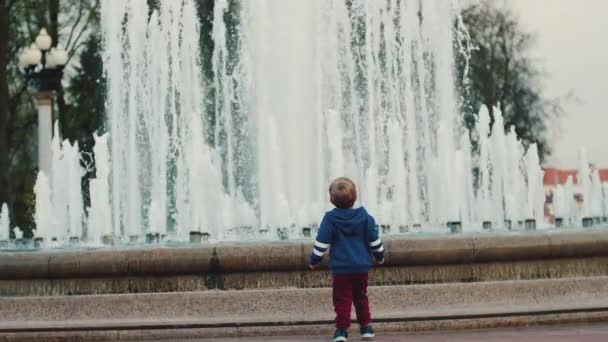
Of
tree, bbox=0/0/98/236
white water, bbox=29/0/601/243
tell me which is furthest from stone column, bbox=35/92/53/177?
tree, bbox=0/0/98/236

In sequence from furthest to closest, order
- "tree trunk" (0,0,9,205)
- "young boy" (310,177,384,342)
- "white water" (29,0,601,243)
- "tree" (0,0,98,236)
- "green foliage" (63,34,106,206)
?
"green foliage" (63,34,106,206) < "tree" (0,0,98,236) < "tree trunk" (0,0,9,205) < "white water" (29,0,601,243) < "young boy" (310,177,384,342)

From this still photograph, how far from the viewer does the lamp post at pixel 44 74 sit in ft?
85.2

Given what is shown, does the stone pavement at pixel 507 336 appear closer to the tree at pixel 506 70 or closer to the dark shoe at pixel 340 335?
the dark shoe at pixel 340 335

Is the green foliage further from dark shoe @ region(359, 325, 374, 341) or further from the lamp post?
dark shoe @ region(359, 325, 374, 341)

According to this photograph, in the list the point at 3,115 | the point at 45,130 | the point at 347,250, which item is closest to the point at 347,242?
the point at 347,250

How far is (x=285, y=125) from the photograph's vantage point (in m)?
23.4

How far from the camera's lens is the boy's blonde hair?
948cm

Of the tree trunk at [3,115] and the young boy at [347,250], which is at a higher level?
the tree trunk at [3,115]

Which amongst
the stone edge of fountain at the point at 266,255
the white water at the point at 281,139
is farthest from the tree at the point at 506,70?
the stone edge of fountain at the point at 266,255

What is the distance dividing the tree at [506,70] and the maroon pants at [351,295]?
42447 mm

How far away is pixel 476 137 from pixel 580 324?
38.7 metres

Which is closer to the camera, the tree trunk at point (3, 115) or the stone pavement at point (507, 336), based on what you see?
the stone pavement at point (507, 336)

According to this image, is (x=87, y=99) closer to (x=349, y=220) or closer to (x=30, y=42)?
(x=30, y=42)

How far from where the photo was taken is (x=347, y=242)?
373 inches
